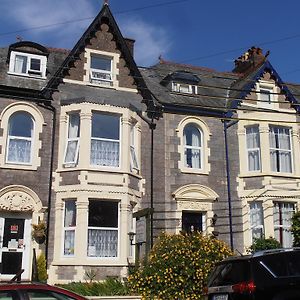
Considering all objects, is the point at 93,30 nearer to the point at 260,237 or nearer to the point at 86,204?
the point at 86,204

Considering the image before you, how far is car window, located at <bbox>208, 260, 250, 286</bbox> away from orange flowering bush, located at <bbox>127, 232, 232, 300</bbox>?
3037mm

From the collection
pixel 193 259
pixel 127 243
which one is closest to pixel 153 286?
pixel 193 259

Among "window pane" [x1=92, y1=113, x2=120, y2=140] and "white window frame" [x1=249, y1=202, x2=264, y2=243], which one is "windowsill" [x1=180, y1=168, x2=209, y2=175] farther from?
"window pane" [x1=92, y1=113, x2=120, y2=140]

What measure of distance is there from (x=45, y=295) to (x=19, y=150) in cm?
1103

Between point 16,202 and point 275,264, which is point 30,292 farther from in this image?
point 16,202

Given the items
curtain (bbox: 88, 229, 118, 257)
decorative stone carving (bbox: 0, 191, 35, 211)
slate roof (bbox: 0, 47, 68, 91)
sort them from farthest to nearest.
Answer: slate roof (bbox: 0, 47, 68, 91), curtain (bbox: 88, 229, 118, 257), decorative stone carving (bbox: 0, 191, 35, 211)

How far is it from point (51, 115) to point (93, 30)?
412 cm

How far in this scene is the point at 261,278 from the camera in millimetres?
9469

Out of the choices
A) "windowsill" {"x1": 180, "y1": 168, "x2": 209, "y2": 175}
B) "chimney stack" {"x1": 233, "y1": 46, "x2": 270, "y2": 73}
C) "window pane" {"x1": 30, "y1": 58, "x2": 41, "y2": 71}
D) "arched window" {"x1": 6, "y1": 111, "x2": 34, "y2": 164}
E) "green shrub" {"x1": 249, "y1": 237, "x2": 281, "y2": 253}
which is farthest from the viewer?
"chimney stack" {"x1": 233, "y1": 46, "x2": 270, "y2": 73}

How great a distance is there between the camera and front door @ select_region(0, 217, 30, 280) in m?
17.5

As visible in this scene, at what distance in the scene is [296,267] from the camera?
9727 mm

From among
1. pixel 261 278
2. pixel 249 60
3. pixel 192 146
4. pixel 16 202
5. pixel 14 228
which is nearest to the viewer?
pixel 261 278

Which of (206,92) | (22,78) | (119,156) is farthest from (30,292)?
(206,92)

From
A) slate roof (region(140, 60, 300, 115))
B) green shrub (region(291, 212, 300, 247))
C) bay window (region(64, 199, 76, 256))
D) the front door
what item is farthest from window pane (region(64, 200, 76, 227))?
green shrub (region(291, 212, 300, 247))
